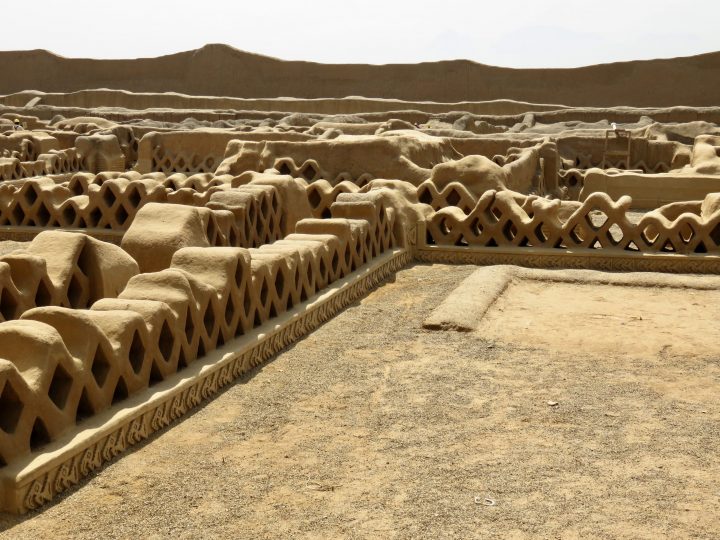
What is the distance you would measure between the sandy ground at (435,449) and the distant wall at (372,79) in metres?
33.0

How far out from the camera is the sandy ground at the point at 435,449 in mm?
4066

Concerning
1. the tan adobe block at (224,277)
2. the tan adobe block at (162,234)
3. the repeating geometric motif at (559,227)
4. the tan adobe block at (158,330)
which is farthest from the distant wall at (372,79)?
the tan adobe block at (158,330)

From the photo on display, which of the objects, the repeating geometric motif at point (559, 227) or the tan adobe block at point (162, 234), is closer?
the tan adobe block at point (162, 234)

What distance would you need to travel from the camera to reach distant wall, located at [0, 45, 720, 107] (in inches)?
1481

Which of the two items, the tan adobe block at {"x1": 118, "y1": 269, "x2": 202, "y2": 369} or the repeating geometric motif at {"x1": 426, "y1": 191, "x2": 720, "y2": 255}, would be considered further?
the repeating geometric motif at {"x1": 426, "y1": 191, "x2": 720, "y2": 255}

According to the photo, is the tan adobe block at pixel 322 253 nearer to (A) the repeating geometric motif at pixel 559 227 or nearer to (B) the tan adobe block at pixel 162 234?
(B) the tan adobe block at pixel 162 234

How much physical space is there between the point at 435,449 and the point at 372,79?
3876cm

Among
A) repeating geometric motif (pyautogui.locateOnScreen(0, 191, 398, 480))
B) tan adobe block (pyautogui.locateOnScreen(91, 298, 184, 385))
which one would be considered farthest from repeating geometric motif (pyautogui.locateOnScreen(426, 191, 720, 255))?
tan adobe block (pyautogui.locateOnScreen(91, 298, 184, 385))

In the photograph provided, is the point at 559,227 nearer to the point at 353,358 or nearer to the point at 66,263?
the point at 353,358

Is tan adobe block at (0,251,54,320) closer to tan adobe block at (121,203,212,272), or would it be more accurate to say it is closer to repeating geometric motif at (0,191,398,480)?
repeating geometric motif at (0,191,398,480)

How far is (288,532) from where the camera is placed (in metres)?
3.97

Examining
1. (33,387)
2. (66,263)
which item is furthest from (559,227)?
(33,387)

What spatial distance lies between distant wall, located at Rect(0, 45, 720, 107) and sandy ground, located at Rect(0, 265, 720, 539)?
33005 mm

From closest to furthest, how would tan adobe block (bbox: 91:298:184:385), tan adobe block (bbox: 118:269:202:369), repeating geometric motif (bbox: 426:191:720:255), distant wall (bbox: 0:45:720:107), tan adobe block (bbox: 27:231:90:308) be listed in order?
tan adobe block (bbox: 91:298:184:385), tan adobe block (bbox: 118:269:202:369), tan adobe block (bbox: 27:231:90:308), repeating geometric motif (bbox: 426:191:720:255), distant wall (bbox: 0:45:720:107)
